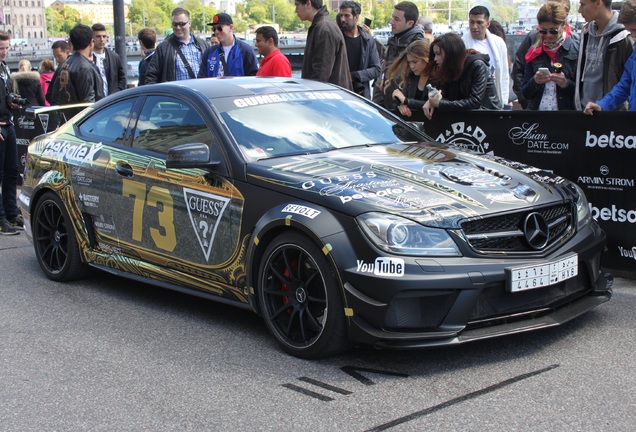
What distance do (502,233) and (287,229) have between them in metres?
1.19

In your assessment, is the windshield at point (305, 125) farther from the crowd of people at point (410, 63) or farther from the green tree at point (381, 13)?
the green tree at point (381, 13)

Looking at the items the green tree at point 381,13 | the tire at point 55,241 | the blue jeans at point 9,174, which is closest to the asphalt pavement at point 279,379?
the tire at point 55,241

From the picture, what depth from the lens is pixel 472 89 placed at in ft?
26.0

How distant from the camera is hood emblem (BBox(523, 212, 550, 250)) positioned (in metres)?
4.95

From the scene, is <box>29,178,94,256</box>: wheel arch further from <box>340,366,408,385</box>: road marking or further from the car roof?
<box>340,366,408,385</box>: road marking

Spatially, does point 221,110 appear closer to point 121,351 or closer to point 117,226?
point 117,226

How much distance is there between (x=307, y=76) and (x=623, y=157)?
378 centimetres

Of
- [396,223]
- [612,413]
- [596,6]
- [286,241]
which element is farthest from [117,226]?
[596,6]

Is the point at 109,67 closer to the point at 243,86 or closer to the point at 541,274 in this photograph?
the point at 243,86

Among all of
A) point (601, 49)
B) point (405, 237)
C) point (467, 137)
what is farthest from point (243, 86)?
point (601, 49)

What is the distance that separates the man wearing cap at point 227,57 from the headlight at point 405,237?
620 centimetres

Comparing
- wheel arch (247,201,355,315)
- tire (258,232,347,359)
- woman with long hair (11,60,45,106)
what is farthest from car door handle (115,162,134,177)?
woman with long hair (11,60,45,106)

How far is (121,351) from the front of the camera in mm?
5391

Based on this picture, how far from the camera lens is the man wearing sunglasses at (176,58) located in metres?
10.9
